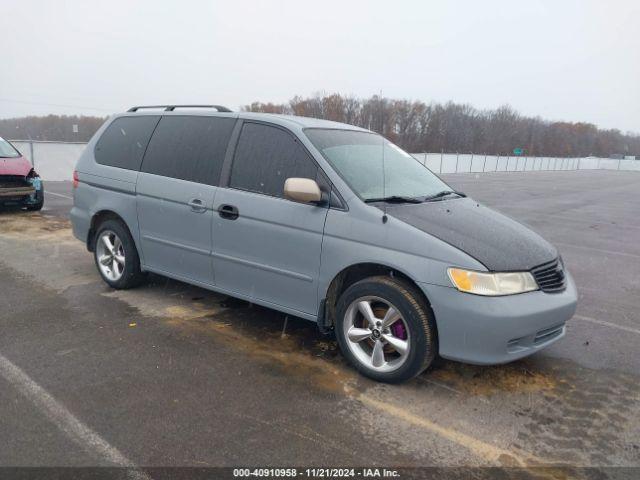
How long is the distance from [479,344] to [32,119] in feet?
157

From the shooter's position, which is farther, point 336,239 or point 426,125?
point 426,125

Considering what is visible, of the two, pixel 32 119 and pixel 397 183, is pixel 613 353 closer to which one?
pixel 397 183

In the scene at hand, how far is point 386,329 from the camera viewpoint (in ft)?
11.2

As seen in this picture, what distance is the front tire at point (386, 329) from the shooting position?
10.6 ft

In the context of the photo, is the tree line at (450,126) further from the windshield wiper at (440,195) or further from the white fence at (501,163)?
the windshield wiper at (440,195)

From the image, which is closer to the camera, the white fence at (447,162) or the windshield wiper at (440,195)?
the windshield wiper at (440,195)

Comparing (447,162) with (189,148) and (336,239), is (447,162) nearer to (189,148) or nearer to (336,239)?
(189,148)

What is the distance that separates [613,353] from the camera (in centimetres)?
417

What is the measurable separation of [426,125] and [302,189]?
7409 centimetres

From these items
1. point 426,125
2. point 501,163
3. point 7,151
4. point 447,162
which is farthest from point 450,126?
point 7,151

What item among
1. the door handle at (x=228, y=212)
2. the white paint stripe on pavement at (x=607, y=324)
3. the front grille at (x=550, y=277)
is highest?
the door handle at (x=228, y=212)

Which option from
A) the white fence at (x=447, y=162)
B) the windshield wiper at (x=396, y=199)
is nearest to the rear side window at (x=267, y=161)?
the windshield wiper at (x=396, y=199)

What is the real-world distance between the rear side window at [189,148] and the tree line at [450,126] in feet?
142

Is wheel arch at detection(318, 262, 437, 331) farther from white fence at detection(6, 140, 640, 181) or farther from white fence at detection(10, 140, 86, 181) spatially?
white fence at detection(10, 140, 86, 181)
